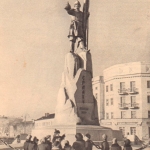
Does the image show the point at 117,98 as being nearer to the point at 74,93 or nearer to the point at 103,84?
the point at 103,84

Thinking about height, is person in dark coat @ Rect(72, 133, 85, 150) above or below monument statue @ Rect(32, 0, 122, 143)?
below

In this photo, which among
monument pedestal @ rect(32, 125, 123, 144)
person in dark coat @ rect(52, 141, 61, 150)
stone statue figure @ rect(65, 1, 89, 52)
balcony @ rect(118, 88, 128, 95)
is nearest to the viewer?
person in dark coat @ rect(52, 141, 61, 150)

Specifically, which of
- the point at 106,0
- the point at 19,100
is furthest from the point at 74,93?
the point at 106,0

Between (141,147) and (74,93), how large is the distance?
2253 mm

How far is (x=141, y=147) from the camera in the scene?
316 inches

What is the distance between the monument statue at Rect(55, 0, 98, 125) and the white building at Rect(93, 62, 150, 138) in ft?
3.88

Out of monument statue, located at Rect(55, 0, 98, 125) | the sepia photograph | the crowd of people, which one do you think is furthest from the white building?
the crowd of people

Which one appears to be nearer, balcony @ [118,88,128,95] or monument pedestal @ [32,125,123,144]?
monument pedestal @ [32,125,123,144]

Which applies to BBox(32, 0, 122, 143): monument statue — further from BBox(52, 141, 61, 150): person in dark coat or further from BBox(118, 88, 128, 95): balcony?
BBox(118, 88, 128, 95): balcony

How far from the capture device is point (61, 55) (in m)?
9.27

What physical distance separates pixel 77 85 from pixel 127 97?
2.45 metres

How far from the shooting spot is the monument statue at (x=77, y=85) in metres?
8.43

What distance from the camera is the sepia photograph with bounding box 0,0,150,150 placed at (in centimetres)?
870

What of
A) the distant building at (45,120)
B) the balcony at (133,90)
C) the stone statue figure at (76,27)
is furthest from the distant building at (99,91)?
the distant building at (45,120)
